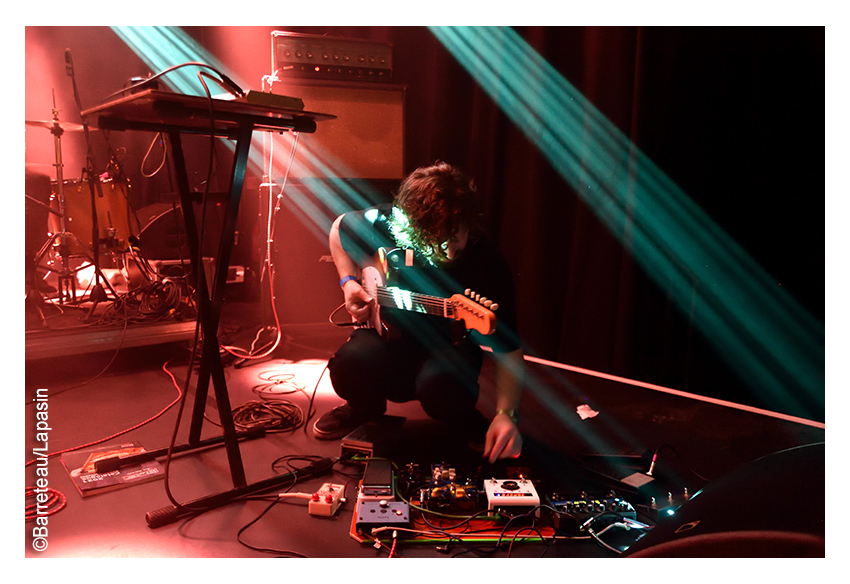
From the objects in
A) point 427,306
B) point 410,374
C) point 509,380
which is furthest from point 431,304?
point 410,374

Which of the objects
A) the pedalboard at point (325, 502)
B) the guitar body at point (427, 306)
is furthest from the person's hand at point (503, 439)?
the pedalboard at point (325, 502)

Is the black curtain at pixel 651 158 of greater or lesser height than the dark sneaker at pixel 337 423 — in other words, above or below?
above

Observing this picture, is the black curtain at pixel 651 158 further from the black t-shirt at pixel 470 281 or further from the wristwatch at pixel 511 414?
the wristwatch at pixel 511 414

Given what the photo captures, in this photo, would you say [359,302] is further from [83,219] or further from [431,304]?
[83,219]

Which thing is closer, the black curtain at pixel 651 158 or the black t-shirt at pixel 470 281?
the black t-shirt at pixel 470 281

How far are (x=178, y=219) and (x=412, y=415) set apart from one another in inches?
73.6

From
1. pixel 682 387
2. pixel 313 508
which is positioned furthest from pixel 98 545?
pixel 682 387

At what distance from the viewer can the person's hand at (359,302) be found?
5.90 feet

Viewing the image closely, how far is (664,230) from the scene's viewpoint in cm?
220

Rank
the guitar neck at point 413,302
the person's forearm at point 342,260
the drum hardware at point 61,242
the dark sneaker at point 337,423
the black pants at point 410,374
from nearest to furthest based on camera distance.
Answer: the guitar neck at point 413,302 → the black pants at point 410,374 → the dark sneaker at point 337,423 → the person's forearm at point 342,260 → the drum hardware at point 61,242

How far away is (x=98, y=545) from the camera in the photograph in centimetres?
121

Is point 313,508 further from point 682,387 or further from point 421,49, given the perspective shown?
point 421,49

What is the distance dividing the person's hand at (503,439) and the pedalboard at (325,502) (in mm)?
392

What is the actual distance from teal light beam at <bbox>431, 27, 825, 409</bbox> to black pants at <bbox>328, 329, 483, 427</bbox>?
3.17ft
